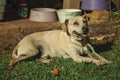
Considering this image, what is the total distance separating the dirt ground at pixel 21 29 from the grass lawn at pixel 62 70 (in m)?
0.78

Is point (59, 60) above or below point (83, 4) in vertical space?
below

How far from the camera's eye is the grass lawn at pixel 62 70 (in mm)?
5672

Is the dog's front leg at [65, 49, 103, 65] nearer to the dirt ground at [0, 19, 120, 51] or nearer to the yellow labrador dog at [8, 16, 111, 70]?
the yellow labrador dog at [8, 16, 111, 70]

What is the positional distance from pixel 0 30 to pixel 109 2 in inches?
113

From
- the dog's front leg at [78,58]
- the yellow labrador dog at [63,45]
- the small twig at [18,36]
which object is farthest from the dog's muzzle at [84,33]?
the small twig at [18,36]

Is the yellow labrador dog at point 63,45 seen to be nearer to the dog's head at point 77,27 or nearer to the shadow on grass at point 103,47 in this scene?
the dog's head at point 77,27

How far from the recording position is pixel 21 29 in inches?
300

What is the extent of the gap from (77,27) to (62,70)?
866 mm

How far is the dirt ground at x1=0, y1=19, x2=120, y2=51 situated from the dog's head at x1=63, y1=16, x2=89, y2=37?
1.23 metres

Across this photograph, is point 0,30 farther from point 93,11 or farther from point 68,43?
point 93,11

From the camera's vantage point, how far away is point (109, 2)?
28.4ft

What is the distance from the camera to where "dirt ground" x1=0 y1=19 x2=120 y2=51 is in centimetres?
738

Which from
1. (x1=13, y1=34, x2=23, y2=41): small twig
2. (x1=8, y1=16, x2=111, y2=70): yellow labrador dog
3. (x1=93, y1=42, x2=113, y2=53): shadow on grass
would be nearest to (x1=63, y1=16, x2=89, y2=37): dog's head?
(x1=8, y1=16, x2=111, y2=70): yellow labrador dog

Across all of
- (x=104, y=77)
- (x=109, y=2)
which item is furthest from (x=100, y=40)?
(x=104, y=77)
